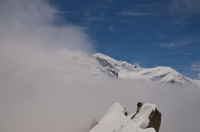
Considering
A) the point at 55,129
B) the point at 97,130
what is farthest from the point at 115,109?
the point at 55,129

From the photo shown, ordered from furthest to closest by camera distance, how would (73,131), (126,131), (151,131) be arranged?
(73,131) < (126,131) < (151,131)

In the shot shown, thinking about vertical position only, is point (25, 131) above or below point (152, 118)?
below

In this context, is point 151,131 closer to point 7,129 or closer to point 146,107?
point 146,107

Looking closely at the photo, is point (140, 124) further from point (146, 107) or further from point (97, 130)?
point (97, 130)

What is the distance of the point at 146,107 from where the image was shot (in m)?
23.9

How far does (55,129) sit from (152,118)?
19256 centimetres

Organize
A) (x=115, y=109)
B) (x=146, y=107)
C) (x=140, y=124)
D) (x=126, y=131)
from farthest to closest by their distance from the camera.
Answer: (x=115, y=109), (x=146, y=107), (x=140, y=124), (x=126, y=131)

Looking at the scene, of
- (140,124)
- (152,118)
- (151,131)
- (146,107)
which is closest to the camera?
(151,131)

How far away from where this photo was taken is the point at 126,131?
18250 millimetres

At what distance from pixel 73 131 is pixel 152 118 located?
150 meters

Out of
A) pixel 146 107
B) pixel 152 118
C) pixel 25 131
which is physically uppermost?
pixel 146 107

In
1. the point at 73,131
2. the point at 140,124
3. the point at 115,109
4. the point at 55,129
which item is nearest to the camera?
the point at 140,124

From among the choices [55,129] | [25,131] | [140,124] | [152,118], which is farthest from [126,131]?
[25,131]

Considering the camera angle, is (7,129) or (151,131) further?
(7,129)
